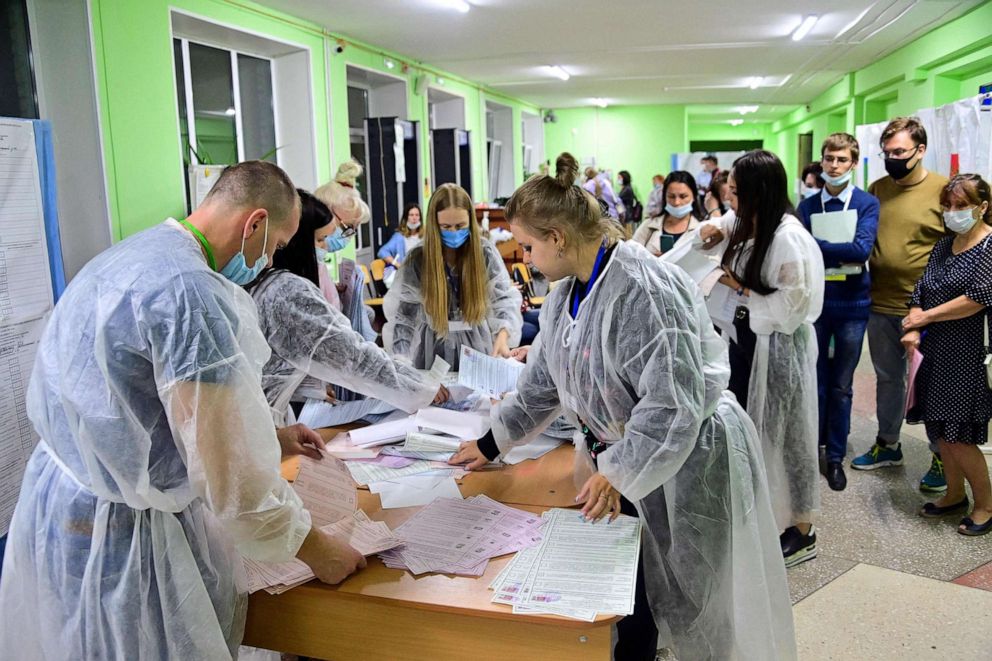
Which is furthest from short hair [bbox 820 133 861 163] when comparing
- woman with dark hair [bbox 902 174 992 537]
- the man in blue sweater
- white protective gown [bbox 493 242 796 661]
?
white protective gown [bbox 493 242 796 661]

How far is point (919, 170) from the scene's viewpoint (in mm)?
3477

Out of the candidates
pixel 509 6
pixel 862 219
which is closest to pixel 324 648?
pixel 862 219

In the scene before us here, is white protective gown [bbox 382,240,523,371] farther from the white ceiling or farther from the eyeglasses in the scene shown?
the white ceiling

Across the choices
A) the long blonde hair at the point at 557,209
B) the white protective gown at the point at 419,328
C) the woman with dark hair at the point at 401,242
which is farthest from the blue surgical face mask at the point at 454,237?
the woman with dark hair at the point at 401,242

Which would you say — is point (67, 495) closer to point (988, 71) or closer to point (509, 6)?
point (509, 6)

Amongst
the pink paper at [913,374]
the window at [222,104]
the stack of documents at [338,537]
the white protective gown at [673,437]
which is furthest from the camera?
the window at [222,104]

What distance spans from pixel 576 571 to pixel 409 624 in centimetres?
32

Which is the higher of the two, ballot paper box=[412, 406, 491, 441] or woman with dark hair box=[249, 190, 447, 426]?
woman with dark hair box=[249, 190, 447, 426]

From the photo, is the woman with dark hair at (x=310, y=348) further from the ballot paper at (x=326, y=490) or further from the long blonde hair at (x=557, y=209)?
the long blonde hair at (x=557, y=209)

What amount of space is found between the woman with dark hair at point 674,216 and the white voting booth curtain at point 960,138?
1.66m

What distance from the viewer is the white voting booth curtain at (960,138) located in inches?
178

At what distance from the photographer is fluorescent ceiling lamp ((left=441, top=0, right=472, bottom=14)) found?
18.2 feet

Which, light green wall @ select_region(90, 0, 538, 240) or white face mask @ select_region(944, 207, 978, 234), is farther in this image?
light green wall @ select_region(90, 0, 538, 240)

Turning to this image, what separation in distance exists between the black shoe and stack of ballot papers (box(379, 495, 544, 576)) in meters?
2.43
